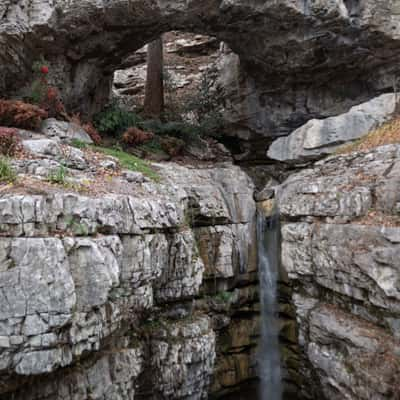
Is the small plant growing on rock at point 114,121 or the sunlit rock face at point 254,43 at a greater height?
the sunlit rock face at point 254,43

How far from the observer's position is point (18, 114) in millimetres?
8266

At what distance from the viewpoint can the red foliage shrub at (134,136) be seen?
10.7m

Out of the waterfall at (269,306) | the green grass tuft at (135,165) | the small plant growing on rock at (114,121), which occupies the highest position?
the small plant growing on rock at (114,121)

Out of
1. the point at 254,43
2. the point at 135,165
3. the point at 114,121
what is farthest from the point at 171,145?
the point at 254,43

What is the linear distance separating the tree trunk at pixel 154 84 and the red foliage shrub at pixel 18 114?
209 inches

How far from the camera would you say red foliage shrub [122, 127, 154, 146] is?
10.7 m

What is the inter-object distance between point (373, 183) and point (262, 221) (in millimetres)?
3433

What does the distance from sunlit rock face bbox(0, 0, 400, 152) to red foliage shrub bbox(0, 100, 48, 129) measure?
1.53m

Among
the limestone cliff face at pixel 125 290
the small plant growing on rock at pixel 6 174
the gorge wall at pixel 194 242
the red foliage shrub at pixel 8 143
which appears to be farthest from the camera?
the red foliage shrub at pixel 8 143

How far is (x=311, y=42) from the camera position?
10250 mm

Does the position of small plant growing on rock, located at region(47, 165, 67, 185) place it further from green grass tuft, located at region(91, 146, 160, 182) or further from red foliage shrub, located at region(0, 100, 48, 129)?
red foliage shrub, located at region(0, 100, 48, 129)

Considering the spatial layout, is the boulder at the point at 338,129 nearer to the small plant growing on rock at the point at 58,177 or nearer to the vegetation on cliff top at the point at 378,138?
the vegetation on cliff top at the point at 378,138

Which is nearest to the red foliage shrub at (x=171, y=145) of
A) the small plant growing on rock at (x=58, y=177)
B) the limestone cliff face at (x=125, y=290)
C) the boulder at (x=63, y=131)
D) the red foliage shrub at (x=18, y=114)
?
the limestone cliff face at (x=125, y=290)

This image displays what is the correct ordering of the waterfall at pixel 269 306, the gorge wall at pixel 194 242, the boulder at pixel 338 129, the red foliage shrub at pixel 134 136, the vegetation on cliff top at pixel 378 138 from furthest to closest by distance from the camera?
the red foliage shrub at pixel 134 136 < the boulder at pixel 338 129 < the waterfall at pixel 269 306 < the vegetation on cliff top at pixel 378 138 < the gorge wall at pixel 194 242
